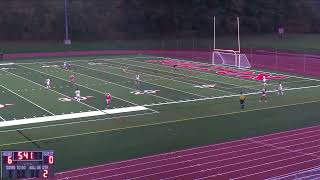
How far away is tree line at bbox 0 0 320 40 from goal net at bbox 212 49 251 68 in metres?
22.6

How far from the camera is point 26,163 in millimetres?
11258

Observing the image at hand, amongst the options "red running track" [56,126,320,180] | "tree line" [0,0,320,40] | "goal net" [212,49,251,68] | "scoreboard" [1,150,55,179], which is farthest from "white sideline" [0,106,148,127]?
"tree line" [0,0,320,40]

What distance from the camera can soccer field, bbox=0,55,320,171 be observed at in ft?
62.1

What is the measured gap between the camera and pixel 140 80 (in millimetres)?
35625

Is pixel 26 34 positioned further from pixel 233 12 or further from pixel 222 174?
pixel 222 174

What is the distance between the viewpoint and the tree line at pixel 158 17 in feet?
221

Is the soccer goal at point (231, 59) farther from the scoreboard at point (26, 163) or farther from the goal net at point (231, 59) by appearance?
the scoreboard at point (26, 163)

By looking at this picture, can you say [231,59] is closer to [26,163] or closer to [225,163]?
[225,163]

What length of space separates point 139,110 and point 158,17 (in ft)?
159

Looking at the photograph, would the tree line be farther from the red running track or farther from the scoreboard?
the scoreboard

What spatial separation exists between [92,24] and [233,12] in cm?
1924

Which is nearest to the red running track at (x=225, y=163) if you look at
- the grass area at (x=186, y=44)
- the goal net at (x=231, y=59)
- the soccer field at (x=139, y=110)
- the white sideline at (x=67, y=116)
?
the soccer field at (x=139, y=110)

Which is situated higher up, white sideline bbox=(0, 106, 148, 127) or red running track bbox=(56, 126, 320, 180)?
white sideline bbox=(0, 106, 148, 127)

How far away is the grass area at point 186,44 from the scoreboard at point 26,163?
163 feet
